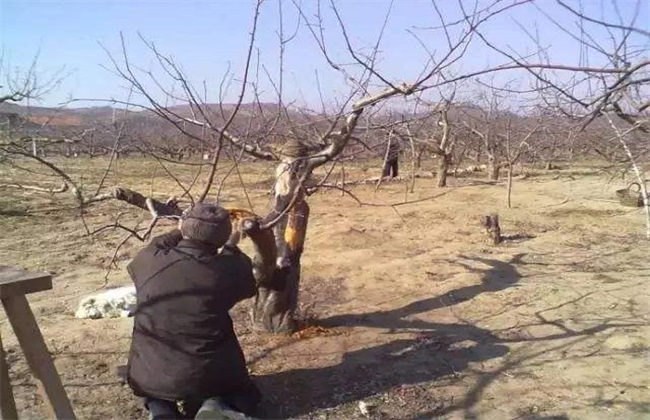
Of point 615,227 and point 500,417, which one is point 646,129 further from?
point 615,227

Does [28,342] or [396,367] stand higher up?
[28,342]

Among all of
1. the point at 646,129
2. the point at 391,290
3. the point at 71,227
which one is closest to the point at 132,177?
the point at 71,227

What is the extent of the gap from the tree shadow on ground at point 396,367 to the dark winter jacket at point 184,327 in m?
0.48

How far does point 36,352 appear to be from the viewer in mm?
2547

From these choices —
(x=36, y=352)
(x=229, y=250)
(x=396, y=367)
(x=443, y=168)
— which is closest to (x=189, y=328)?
(x=229, y=250)

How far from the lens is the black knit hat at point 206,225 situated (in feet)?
9.39

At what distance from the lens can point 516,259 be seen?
6.81 m

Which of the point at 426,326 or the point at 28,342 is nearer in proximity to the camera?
the point at 28,342

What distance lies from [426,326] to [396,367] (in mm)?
896

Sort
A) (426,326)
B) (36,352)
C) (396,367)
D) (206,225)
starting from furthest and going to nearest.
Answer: (426,326)
(396,367)
(206,225)
(36,352)

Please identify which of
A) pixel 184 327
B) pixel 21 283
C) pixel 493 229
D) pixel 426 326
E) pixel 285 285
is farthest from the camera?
pixel 493 229

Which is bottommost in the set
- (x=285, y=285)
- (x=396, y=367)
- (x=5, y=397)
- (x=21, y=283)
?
(x=396, y=367)

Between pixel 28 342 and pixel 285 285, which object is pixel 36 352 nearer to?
pixel 28 342

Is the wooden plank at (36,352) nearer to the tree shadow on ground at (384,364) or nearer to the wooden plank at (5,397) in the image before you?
the wooden plank at (5,397)
